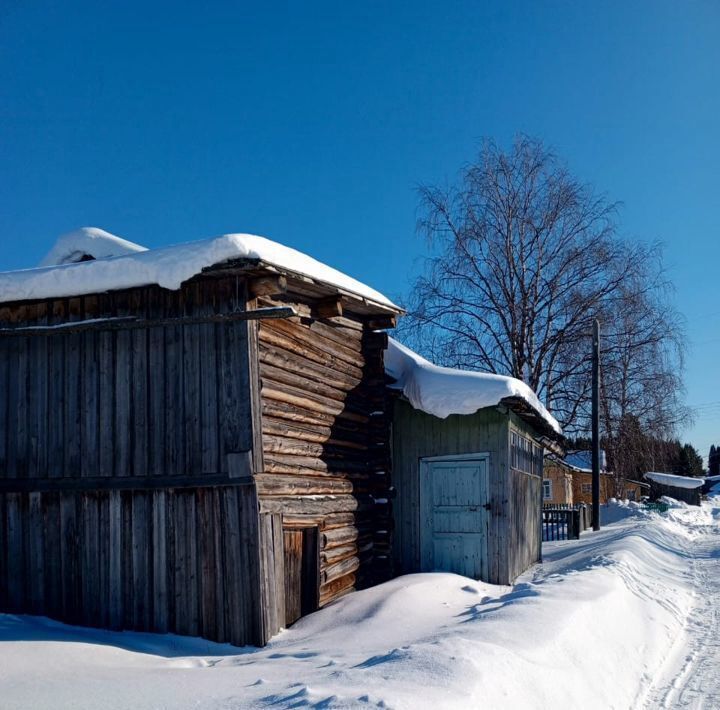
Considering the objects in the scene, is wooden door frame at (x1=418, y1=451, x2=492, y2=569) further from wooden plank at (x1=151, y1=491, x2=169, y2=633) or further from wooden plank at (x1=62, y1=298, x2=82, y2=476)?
wooden plank at (x1=62, y1=298, x2=82, y2=476)

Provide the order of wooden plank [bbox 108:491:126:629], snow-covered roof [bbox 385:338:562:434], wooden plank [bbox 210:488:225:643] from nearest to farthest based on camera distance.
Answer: wooden plank [bbox 210:488:225:643] → wooden plank [bbox 108:491:126:629] → snow-covered roof [bbox 385:338:562:434]

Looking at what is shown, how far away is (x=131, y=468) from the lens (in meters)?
9.30

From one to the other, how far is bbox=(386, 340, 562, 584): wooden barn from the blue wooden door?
17mm

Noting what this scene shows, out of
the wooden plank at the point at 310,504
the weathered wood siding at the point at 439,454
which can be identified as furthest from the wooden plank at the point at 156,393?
the weathered wood siding at the point at 439,454

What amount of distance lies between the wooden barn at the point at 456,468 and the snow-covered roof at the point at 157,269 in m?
3.38

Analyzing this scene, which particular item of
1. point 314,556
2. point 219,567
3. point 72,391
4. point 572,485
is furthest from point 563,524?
point 572,485

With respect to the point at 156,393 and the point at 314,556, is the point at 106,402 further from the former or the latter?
the point at 314,556

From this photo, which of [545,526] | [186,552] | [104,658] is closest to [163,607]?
[186,552]

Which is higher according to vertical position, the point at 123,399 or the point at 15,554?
the point at 123,399

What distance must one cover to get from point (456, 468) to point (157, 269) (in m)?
6.80

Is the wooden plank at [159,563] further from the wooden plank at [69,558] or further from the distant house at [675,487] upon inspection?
the distant house at [675,487]

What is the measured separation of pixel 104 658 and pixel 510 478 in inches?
301

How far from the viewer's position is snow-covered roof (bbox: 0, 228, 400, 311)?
8484 millimetres

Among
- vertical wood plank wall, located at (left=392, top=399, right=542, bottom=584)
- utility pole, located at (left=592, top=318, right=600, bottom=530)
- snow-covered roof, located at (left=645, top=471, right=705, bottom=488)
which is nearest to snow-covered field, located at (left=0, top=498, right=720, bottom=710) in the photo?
vertical wood plank wall, located at (left=392, top=399, right=542, bottom=584)
